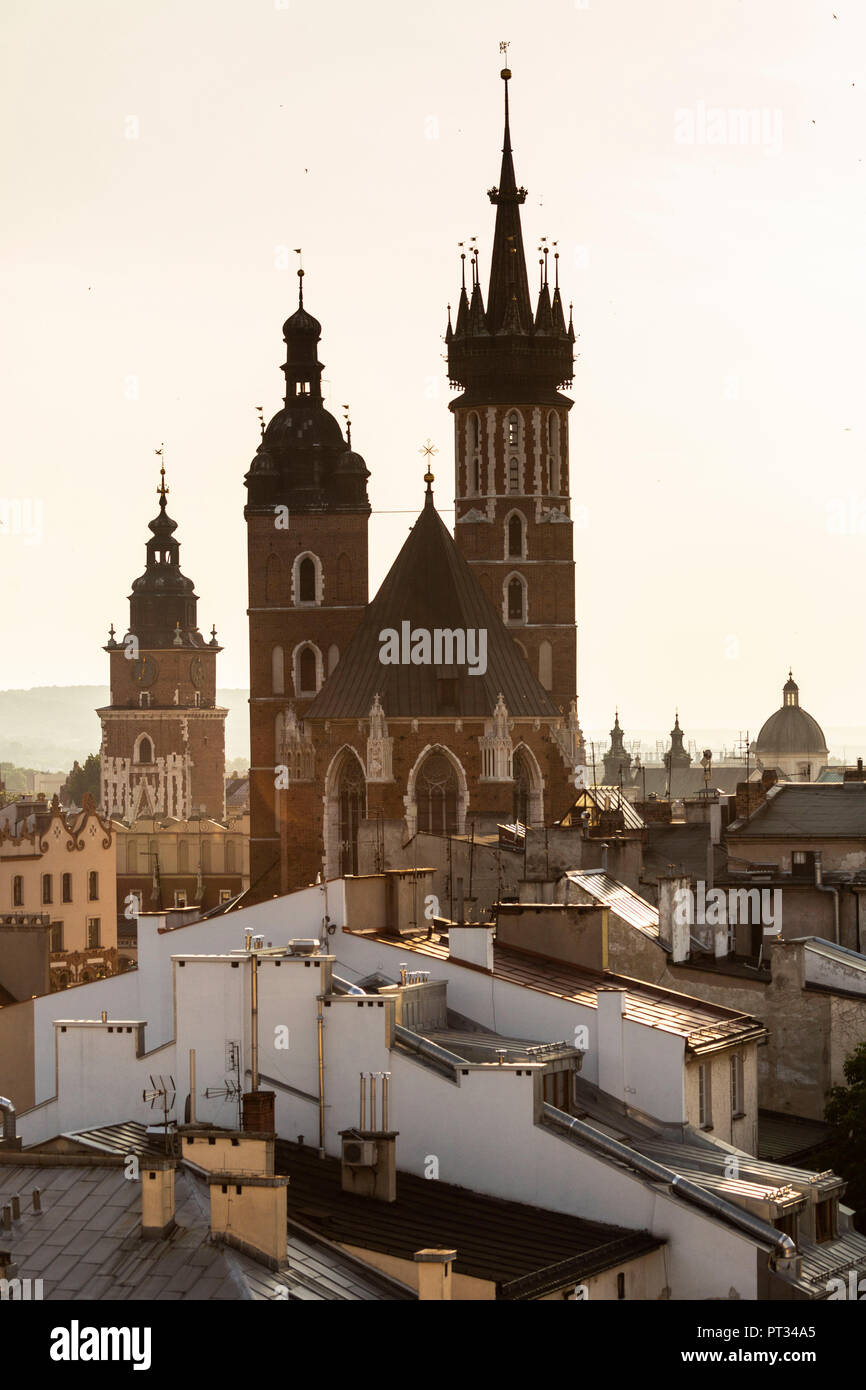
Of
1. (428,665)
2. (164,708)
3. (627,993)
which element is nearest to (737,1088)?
(627,993)

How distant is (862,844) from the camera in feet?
212

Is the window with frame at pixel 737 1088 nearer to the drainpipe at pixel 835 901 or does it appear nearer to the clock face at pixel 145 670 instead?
the drainpipe at pixel 835 901

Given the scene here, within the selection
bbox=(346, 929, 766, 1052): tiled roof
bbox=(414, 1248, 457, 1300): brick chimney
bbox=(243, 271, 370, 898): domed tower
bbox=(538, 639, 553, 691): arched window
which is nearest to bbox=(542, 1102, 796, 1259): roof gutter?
bbox=(346, 929, 766, 1052): tiled roof

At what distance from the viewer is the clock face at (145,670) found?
632 ft

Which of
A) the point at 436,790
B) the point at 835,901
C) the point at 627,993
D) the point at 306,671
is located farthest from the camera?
the point at 306,671

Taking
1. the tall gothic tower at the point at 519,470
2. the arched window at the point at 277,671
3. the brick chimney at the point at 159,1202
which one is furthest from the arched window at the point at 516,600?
the brick chimney at the point at 159,1202

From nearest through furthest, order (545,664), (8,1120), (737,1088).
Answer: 1. (8,1120)
2. (737,1088)
3. (545,664)

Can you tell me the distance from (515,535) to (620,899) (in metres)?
54.4

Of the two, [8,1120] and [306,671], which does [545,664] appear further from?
[8,1120]

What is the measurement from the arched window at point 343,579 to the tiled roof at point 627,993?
193 feet

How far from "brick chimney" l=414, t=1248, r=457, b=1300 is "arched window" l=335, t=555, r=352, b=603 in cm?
7314

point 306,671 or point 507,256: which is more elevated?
point 507,256

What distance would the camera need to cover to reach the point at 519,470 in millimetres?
101250

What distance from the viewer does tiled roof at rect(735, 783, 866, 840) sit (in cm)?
6588
